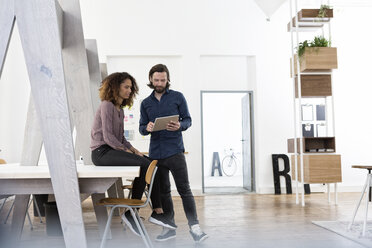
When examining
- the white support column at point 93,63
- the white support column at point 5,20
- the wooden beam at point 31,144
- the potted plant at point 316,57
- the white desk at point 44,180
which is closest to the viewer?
the white support column at point 5,20

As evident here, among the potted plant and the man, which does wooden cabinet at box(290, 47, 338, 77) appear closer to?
the potted plant

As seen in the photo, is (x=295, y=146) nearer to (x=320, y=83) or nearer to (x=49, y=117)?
(x=320, y=83)

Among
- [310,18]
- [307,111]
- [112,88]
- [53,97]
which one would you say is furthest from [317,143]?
[53,97]

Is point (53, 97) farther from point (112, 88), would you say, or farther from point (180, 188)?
point (180, 188)

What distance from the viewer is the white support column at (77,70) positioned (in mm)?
2941

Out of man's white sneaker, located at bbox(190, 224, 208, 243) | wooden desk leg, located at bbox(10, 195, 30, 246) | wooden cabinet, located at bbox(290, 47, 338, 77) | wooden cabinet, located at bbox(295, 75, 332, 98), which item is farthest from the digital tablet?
wooden cabinet, located at bbox(295, 75, 332, 98)

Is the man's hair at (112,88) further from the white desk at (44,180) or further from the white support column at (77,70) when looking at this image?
the white desk at (44,180)

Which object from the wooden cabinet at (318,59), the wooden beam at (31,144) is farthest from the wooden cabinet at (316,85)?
the wooden beam at (31,144)

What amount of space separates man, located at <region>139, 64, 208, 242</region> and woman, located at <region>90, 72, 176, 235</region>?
8.5 inches

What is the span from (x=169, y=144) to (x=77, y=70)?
106 cm

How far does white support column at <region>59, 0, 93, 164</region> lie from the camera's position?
2.94m

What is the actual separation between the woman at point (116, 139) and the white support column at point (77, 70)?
15cm

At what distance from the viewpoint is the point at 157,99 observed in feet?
12.1

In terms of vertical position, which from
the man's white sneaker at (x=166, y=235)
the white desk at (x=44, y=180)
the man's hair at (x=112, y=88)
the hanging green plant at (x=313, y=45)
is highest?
the hanging green plant at (x=313, y=45)
